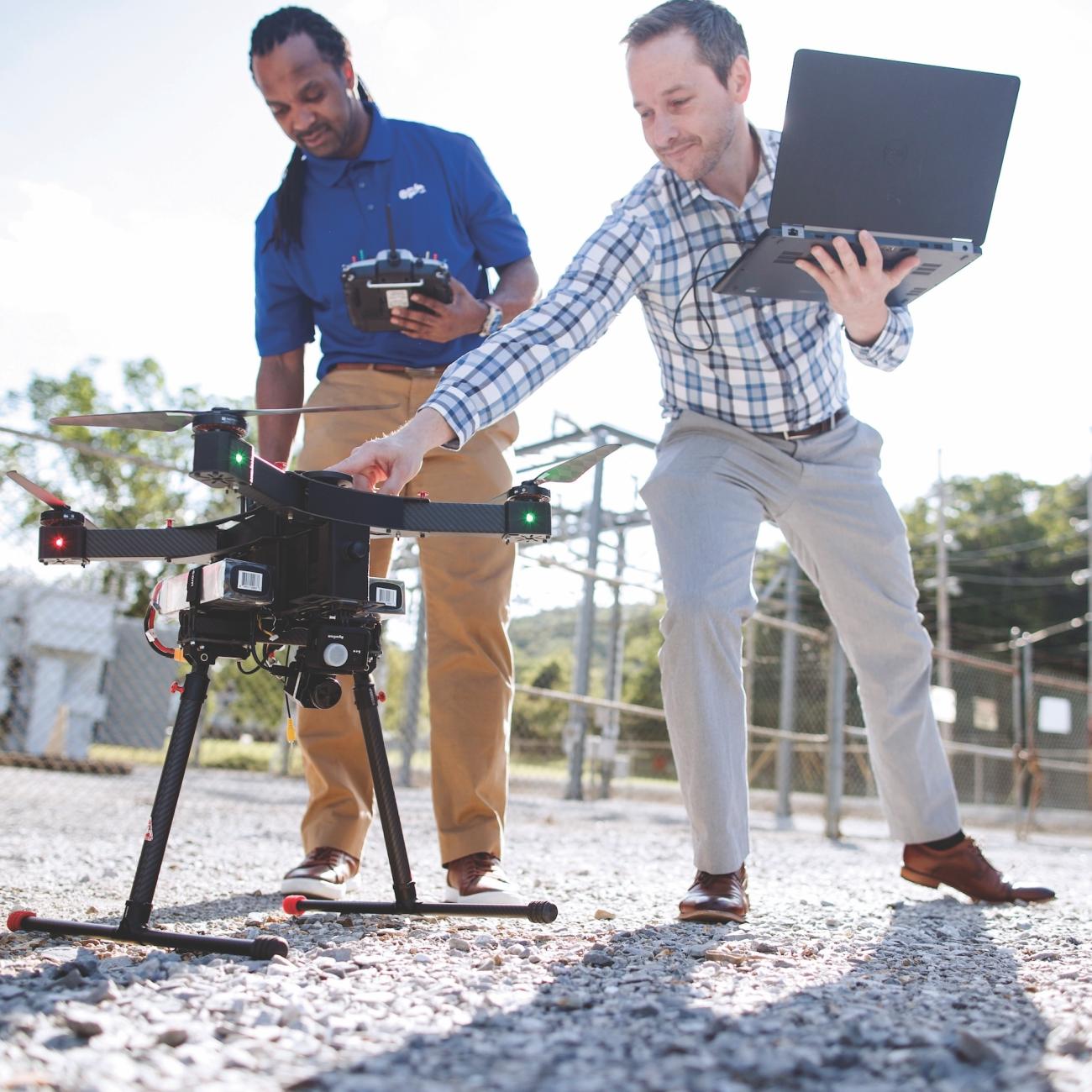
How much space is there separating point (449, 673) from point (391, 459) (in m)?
0.82

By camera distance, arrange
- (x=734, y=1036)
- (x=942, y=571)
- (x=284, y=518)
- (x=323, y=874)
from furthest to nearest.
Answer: (x=942, y=571)
(x=323, y=874)
(x=284, y=518)
(x=734, y=1036)

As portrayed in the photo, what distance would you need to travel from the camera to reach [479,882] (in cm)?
235

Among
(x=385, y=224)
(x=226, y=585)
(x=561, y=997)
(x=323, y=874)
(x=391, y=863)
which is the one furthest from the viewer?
(x=385, y=224)

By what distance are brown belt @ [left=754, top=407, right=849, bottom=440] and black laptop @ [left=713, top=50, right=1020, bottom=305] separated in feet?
1.39

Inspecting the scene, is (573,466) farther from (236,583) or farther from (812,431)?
(812,431)

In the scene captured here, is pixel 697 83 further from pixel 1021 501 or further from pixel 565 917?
pixel 1021 501

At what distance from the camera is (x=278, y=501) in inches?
64.1

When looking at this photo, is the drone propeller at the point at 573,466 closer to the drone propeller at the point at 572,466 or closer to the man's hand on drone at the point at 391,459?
the drone propeller at the point at 572,466

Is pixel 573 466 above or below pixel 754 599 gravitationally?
above

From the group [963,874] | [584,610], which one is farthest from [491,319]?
[584,610]

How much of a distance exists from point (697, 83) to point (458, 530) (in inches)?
50.5

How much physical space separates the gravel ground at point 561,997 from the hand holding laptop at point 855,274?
1336 mm

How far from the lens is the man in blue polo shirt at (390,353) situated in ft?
8.32

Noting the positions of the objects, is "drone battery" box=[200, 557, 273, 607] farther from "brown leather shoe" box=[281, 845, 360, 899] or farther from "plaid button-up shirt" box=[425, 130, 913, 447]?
"plaid button-up shirt" box=[425, 130, 913, 447]
